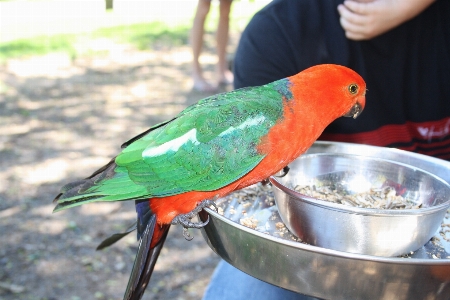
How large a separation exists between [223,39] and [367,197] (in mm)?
3521

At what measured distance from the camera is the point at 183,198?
3.69 ft

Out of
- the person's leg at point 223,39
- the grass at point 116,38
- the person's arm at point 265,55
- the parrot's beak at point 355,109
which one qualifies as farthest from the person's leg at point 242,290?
the grass at point 116,38

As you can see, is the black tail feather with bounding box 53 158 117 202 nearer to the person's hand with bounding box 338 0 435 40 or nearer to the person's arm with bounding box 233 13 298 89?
the person's arm with bounding box 233 13 298 89

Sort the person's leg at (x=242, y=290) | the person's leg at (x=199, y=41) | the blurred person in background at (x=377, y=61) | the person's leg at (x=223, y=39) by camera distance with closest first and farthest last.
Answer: the person's leg at (x=242, y=290), the blurred person in background at (x=377, y=61), the person's leg at (x=199, y=41), the person's leg at (x=223, y=39)

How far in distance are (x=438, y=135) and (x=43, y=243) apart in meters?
1.81

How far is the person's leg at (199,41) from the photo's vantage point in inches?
159

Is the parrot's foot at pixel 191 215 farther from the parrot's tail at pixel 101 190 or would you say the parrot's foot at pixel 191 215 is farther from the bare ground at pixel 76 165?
the bare ground at pixel 76 165

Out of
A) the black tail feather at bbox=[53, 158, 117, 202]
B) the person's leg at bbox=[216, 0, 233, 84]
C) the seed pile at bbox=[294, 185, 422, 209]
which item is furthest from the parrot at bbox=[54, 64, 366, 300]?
the person's leg at bbox=[216, 0, 233, 84]

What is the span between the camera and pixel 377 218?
0.89 metres

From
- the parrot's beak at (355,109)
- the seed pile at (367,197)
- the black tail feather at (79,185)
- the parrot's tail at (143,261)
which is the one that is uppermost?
the parrot's beak at (355,109)

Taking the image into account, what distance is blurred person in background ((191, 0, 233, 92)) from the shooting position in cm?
405

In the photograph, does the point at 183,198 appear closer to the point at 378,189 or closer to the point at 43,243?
the point at 378,189

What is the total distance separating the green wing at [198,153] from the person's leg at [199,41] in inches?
120

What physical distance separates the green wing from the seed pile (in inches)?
7.2
